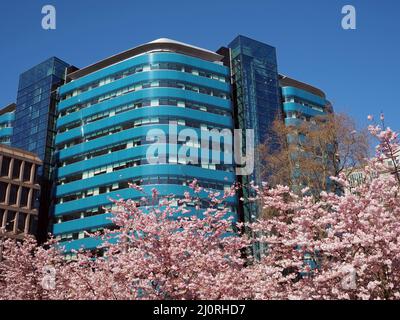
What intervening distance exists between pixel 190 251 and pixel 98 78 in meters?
63.8

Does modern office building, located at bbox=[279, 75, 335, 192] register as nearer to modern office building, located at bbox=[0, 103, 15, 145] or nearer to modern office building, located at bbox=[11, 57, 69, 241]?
modern office building, located at bbox=[11, 57, 69, 241]

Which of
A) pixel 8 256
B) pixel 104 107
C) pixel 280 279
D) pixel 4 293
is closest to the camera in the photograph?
pixel 280 279

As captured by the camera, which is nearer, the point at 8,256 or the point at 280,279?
the point at 280,279

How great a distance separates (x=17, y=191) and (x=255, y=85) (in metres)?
40.4

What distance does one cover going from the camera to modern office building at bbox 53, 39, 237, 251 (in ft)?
198

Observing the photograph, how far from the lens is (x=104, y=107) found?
2675 inches

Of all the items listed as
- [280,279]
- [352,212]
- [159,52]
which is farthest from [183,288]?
[159,52]

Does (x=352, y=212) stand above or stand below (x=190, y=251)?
above

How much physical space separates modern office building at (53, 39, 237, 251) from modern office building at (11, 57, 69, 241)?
3036 mm

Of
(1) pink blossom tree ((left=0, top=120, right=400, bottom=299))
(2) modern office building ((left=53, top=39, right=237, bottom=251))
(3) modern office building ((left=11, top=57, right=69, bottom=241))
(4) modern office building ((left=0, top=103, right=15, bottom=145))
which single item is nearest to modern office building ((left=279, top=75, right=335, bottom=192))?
(2) modern office building ((left=53, top=39, right=237, bottom=251))

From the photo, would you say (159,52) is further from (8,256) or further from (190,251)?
(190,251)

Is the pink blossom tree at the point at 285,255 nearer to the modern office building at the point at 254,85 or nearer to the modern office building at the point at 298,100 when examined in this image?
the modern office building at the point at 254,85

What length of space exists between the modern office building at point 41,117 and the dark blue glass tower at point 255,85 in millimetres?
32461

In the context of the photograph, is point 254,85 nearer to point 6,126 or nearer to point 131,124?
point 131,124
